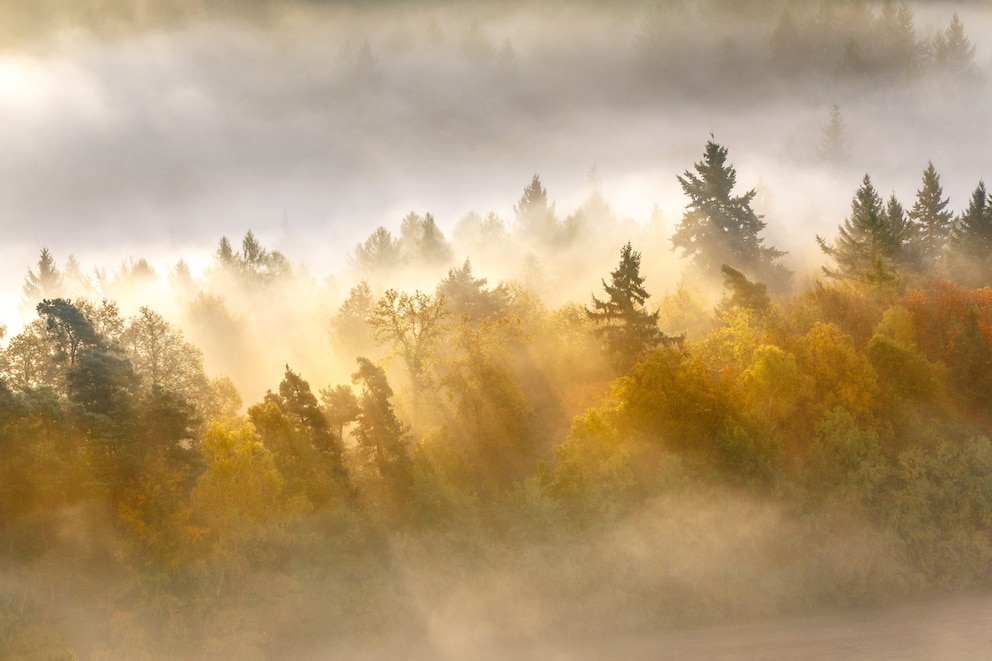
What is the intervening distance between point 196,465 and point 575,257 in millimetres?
122059

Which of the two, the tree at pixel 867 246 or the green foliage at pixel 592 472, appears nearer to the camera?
the green foliage at pixel 592 472

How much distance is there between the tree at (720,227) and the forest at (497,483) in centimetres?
2632

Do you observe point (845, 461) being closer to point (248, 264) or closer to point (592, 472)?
point (592, 472)

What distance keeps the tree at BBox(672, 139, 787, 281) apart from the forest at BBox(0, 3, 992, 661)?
26.3 m

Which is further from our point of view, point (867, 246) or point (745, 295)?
point (867, 246)

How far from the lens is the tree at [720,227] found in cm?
11662

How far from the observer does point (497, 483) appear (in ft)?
228

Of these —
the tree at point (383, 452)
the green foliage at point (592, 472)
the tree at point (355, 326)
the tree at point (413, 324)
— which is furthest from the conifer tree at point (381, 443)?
the tree at point (355, 326)

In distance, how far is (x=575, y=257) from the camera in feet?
561

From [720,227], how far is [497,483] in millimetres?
63613

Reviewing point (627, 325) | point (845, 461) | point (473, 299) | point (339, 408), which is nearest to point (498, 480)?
point (339, 408)

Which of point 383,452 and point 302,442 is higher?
point 302,442

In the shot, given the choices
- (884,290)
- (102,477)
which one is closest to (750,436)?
(884,290)

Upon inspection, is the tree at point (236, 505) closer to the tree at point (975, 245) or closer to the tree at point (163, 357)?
the tree at point (163, 357)
